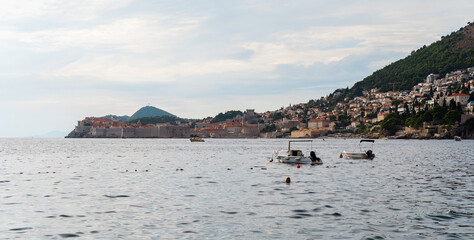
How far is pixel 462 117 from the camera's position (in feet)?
523

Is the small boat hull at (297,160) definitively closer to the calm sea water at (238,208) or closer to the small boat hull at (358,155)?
the small boat hull at (358,155)

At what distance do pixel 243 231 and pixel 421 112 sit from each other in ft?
575

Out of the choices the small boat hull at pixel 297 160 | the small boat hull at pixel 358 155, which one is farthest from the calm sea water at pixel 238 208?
the small boat hull at pixel 358 155

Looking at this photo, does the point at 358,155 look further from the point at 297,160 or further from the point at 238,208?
the point at 238,208

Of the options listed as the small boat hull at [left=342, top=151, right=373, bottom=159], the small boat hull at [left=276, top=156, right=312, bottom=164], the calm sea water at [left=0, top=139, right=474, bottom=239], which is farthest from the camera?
the small boat hull at [left=342, top=151, right=373, bottom=159]

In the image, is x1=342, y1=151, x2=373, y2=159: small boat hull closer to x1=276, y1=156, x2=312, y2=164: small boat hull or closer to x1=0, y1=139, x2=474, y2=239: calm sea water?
x1=276, y1=156, x2=312, y2=164: small boat hull

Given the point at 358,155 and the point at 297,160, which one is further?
the point at 358,155

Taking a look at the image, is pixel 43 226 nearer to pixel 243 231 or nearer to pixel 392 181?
pixel 243 231

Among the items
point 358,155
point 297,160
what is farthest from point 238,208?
point 358,155

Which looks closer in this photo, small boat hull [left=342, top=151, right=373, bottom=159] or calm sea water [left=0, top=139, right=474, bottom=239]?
calm sea water [left=0, top=139, right=474, bottom=239]

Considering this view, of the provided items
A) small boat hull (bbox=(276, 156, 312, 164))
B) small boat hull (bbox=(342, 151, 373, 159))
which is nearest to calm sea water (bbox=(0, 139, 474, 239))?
small boat hull (bbox=(276, 156, 312, 164))

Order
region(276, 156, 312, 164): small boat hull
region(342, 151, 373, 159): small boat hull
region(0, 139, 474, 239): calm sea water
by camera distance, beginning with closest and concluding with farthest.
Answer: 1. region(0, 139, 474, 239): calm sea water
2. region(276, 156, 312, 164): small boat hull
3. region(342, 151, 373, 159): small boat hull

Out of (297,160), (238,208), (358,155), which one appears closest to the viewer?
(238,208)

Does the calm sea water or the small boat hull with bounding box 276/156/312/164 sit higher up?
the small boat hull with bounding box 276/156/312/164
